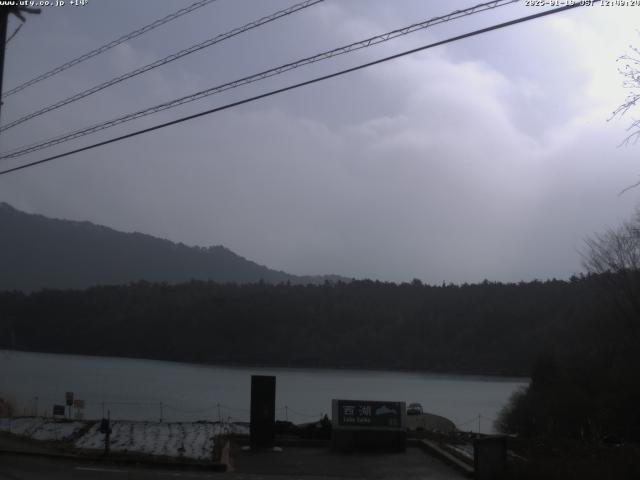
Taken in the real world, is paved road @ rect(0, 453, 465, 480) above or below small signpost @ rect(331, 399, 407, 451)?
below

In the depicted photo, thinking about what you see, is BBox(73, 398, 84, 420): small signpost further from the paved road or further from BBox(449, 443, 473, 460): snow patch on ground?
BBox(449, 443, 473, 460): snow patch on ground

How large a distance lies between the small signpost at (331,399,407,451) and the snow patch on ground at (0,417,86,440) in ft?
27.5

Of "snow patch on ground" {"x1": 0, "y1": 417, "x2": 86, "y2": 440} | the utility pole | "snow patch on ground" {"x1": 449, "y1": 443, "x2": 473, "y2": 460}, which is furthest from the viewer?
"snow patch on ground" {"x1": 0, "y1": 417, "x2": 86, "y2": 440}

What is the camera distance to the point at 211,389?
81.4 meters

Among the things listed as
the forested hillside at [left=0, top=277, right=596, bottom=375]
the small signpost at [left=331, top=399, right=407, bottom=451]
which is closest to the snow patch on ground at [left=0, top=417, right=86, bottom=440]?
the small signpost at [left=331, top=399, right=407, bottom=451]

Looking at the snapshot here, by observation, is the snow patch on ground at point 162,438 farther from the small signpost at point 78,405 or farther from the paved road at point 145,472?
the small signpost at point 78,405

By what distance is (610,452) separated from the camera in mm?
16297

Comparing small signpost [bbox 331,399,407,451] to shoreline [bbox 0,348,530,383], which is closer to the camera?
small signpost [bbox 331,399,407,451]

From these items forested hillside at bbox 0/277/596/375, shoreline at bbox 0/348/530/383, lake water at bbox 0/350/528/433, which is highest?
forested hillside at bbox 0/277/596/375

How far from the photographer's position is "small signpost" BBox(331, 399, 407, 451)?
71.8 ft

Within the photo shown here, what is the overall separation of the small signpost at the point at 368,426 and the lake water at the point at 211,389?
77.8 ft

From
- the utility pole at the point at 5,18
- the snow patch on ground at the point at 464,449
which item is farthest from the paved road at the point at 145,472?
the utility pole at the point at 5,18

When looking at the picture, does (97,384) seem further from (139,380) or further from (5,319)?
(5,319)

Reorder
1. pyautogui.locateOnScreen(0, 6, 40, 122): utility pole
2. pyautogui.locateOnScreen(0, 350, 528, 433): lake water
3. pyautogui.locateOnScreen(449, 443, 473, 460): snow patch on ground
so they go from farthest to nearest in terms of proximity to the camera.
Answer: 1. pyautogui.locateOnScreen(0, 350, 528, 433): lake water
2. pyautogui.locateOnScreen(449, 443, 473, 460): snow patch on ground
3. pyautogui.locateOnScreen(0, 6, 40, 122): utility pole
